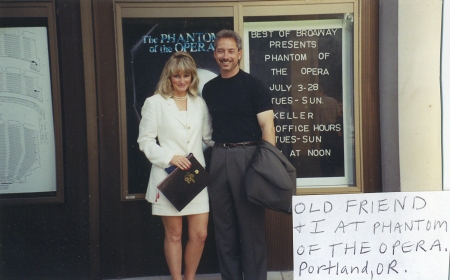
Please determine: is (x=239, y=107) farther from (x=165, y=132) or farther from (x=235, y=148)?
(x=165, y=132)

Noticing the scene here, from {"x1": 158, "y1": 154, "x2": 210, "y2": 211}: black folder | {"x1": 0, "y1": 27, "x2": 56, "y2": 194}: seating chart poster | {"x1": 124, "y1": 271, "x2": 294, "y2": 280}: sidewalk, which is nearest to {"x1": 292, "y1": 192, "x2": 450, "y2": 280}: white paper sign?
{"x1": 158, "y1": 154, "x2": 210, "y2": 211}: black folder

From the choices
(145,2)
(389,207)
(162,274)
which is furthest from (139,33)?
(389,207)

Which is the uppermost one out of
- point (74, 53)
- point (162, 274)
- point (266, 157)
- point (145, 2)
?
point (145, 2)

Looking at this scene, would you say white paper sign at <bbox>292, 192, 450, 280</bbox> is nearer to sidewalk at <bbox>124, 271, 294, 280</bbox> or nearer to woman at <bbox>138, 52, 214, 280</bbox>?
woman at <bbox>138, 52, 214, 280</bbox>

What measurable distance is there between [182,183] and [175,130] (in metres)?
0.35

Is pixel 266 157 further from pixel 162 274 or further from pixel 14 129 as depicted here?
pixel 14 129

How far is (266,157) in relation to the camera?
4043 mm

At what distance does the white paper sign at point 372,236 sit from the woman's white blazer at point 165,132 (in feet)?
2.87

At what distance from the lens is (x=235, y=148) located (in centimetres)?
414

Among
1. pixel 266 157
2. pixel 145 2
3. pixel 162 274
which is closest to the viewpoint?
pixel 266 157

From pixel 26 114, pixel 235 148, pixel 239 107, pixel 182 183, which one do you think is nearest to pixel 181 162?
pixel 182 183

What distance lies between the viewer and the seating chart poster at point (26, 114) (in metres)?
4.48

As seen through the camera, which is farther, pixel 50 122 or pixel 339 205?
pixel 50 122

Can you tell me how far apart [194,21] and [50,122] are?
4.13ft
